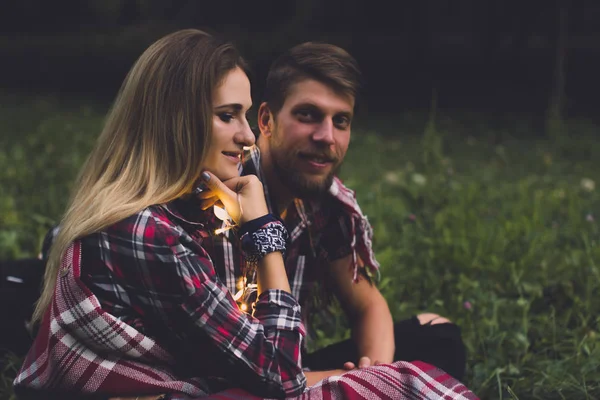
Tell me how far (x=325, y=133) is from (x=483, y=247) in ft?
4.88

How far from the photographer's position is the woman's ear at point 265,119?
7.61 ft

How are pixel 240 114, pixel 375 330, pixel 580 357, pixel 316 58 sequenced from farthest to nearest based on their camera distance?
pixel 580 357, pixel 375 330, pixel 316 58, pixel 240 114

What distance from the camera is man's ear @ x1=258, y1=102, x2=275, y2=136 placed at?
2.32 m

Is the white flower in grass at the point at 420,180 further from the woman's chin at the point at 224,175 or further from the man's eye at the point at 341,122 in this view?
the woman's chin at the point at 224,175

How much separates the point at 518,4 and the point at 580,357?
10691mm

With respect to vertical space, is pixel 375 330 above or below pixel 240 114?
below

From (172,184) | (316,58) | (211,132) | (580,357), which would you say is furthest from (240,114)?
(580,357)

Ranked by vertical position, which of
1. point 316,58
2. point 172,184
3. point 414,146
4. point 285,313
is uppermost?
point 316,58

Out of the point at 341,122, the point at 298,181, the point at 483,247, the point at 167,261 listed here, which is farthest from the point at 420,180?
the point at 167,261

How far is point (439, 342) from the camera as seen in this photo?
7.63 feet

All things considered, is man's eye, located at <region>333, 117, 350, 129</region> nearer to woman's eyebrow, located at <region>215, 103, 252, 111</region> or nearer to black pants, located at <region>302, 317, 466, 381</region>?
woman's eyebrow, located at <region>215, 103, 252, 111</region>

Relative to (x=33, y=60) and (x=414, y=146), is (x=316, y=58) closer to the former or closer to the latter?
(x=414, y=146)

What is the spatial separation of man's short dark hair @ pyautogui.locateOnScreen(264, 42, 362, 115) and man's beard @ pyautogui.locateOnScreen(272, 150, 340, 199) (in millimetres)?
193

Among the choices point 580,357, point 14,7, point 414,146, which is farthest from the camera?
point 14,7
